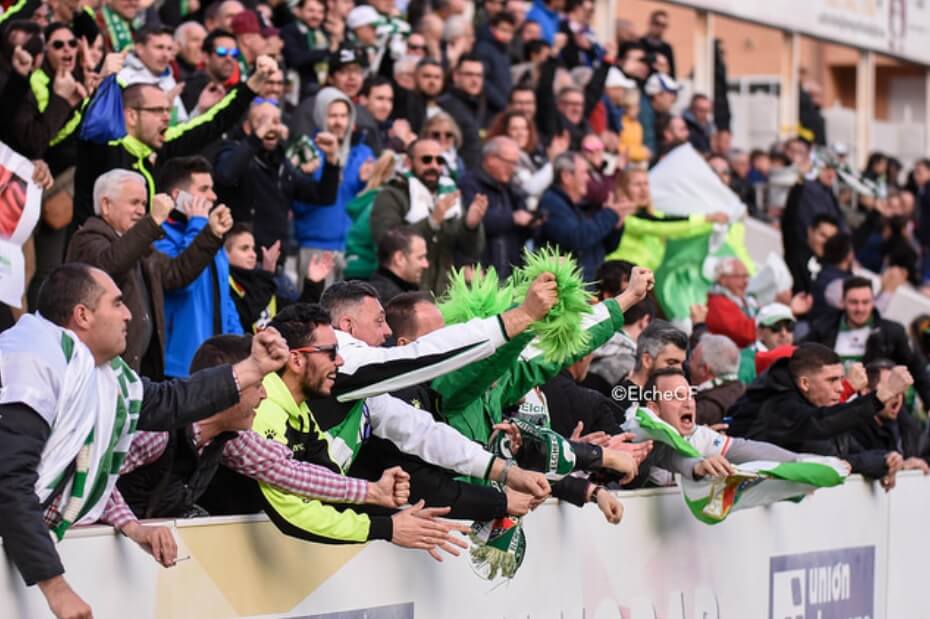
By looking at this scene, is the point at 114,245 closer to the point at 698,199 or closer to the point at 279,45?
the point at 279,45

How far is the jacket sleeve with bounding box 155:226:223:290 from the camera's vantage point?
28.6ft

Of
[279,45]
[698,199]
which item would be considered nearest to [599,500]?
[279,45]

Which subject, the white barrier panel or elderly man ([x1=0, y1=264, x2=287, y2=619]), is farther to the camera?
the white barrier panel

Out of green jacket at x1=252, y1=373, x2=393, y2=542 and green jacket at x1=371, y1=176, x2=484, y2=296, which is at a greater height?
green jacket at x1=371, y1=176, x2=484, y2=296

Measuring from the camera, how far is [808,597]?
888 centimetres

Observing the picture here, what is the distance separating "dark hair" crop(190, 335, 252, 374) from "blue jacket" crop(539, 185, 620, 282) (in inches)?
239

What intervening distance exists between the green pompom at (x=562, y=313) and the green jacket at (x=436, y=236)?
4.44 meters

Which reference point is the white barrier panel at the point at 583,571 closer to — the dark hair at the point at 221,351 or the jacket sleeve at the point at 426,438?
the jacket sleeve at the point at 426,438

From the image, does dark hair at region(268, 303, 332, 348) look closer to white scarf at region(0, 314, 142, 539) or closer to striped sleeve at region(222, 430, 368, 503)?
striped sleeve at region(222, 430, 368, 503)

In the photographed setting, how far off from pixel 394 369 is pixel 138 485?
926mm

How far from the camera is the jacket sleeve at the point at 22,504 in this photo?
4.98 metres

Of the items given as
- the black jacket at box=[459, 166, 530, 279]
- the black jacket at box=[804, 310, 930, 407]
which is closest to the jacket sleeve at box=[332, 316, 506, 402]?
the black jacket at box=[459, 166, 530, 279]

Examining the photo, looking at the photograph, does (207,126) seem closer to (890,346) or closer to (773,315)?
(773,315)

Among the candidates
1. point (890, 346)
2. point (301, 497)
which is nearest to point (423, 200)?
point (890, 346)
